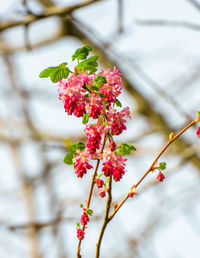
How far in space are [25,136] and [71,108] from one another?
189 inches

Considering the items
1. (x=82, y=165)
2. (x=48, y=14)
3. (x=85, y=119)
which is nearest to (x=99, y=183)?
(x=82, y=165)

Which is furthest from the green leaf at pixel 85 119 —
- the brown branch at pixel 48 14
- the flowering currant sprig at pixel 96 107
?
the brown branch at pixel 48 14

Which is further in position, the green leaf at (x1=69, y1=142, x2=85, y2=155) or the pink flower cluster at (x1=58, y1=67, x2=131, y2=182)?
the green leaf at (x1=69, y1=142, x2=85, y2=155)

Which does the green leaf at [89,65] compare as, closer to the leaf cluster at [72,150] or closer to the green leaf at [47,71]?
the green leaf at [47,71]

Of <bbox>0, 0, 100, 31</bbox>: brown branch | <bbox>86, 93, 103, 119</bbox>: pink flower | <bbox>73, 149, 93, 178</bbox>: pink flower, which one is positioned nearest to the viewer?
<bbox>86, 93, 103, 119</bbox>: pink flower

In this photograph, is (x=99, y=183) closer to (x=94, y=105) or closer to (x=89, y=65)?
(x=94, y=105)

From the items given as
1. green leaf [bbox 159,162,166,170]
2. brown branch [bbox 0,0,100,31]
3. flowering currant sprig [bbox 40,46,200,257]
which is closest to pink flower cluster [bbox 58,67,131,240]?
flowering currant sprig [bbox 40,46,200,257]

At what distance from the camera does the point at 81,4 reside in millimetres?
2373

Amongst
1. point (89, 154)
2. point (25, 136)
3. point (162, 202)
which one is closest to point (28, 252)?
point (25, 136)

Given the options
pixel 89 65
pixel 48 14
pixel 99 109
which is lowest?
pixel 99 109

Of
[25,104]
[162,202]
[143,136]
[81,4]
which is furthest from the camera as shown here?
[25,104]

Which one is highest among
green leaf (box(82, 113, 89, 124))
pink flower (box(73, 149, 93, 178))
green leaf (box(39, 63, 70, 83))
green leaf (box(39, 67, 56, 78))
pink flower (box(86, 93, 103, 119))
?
green leaf (box(39, 67, 56, 78))

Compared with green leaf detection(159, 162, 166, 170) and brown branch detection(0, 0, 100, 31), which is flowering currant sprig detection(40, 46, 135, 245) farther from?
brown branch detection(0, 0, 100, 31)

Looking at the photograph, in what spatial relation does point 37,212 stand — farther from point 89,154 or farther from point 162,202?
point 89,154
